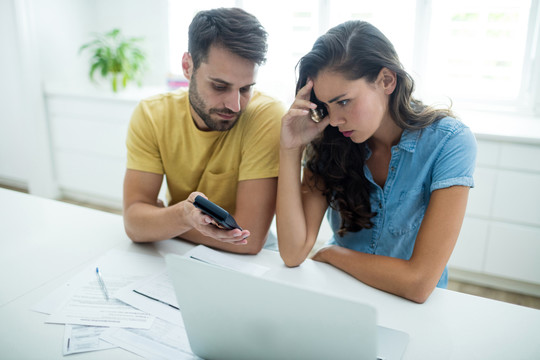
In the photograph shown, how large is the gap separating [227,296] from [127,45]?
2.82 metres

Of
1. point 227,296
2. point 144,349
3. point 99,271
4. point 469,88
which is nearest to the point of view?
point 227,296

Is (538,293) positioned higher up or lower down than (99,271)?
lower down

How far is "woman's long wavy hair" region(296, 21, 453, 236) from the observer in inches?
42.5

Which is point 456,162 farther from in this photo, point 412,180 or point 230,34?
point 230,34

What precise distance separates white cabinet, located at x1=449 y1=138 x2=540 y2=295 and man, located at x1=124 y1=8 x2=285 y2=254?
1297mm

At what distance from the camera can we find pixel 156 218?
3.85ft

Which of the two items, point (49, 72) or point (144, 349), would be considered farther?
point (49, 72)

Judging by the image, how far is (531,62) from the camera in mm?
2439

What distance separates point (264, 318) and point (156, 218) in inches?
24.1

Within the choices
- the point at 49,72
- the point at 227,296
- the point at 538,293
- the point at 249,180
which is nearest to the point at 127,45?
the point at 49,72

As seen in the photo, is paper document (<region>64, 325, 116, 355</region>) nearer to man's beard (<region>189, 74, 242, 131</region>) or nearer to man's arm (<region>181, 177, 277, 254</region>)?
man's arm (<region>181, 177, 277, 254</region>)

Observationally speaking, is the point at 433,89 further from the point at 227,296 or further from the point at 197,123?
the point at 227,296

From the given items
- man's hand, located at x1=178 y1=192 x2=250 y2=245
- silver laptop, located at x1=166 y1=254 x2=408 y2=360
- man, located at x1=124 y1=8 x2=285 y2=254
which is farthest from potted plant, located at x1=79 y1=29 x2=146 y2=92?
silver laptop, located at x1=166 y1=254 x2=408 y2=360

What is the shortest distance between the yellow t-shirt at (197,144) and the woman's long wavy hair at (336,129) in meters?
0.16
